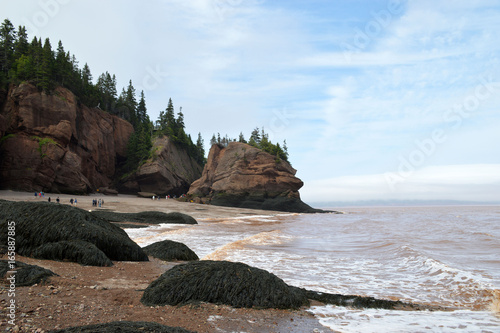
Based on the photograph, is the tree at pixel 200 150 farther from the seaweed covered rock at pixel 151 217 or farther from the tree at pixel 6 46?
the seaweed covered rock at pixel 151 217

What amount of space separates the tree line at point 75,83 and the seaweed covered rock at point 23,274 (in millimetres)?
52516

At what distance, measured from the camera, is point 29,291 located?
4.41m

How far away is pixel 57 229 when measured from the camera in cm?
754

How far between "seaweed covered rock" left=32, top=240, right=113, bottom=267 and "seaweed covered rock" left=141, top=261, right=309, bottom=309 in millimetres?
2565

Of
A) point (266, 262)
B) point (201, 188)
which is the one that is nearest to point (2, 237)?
point (266, 262)

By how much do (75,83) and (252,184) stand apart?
138 ft

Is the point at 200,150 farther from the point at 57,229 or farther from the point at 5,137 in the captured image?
the point at 57,229

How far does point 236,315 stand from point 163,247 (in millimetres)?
5784

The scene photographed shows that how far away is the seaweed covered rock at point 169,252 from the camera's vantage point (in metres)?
9.46

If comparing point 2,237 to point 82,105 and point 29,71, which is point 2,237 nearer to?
point 29,71

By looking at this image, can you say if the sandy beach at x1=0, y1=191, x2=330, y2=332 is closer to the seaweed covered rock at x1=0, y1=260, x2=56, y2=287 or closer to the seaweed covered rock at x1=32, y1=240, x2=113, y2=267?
the seaweed covered rock at x1=0, y1=260, x2=56, y2=287

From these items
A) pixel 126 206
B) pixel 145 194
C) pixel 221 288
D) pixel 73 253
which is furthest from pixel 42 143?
pixel 221 288

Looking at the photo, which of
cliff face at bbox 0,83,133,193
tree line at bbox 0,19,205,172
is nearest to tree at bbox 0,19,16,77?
tree line at bbox 0,19,205,172

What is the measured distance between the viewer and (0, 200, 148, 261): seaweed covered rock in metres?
7.21
